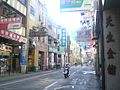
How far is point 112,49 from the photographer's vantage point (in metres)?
13.8

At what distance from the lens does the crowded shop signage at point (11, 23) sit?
32.2 metres

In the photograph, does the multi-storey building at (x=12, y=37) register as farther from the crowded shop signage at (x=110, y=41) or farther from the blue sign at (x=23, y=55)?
the crowded shop signage at (x=110, y=41)

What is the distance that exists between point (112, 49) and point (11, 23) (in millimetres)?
20922

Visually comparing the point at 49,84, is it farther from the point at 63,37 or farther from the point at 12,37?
the point at 63,37

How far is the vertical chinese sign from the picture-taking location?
44.7 feet

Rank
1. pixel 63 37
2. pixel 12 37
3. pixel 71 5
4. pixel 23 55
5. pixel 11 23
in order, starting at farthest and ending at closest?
pixel 63 37 → pixel 23 55 → pixel 12 37 → pixel 11 23 → pixel 71 5

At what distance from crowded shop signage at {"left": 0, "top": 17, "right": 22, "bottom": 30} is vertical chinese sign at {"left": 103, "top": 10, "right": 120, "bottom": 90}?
63.7 feet

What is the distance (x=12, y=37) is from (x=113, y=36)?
1091 inches

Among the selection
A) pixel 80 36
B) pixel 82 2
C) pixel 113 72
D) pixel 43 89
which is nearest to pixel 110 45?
pixel 113 72

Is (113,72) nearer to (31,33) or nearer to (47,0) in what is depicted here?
(31,33)

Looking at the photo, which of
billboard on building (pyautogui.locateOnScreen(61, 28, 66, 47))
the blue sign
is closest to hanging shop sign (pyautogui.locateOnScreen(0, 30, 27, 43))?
the blue sign

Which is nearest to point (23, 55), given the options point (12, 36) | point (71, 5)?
point (12, 36)

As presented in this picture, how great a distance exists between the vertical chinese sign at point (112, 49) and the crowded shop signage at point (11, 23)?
1942cm

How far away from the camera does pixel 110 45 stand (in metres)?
13.8
